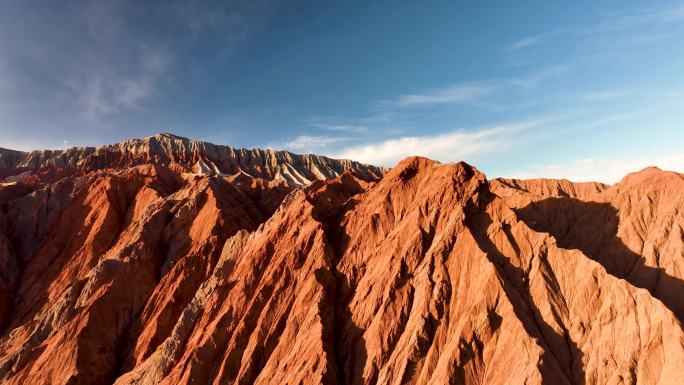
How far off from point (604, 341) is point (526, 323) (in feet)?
14.0

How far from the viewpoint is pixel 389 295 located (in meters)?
29.9

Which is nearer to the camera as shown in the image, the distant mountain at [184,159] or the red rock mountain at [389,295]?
the red rock mountain at [389,295]

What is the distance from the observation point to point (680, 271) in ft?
94.3

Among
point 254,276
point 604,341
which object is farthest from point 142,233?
point 604,341

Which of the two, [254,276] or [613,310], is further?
[254,276]

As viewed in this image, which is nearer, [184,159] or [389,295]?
[389,295]

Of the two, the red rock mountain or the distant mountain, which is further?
the distant mountain

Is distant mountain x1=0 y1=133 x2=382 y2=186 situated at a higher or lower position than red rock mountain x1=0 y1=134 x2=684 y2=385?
higher

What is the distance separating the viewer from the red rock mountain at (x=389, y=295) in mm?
24922

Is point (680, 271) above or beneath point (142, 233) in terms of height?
beneath

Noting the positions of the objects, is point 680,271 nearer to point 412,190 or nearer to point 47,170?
point 412,190

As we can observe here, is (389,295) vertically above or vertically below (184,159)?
below

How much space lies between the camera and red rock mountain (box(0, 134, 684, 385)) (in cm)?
2492

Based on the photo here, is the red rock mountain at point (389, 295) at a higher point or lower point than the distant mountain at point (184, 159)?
lower
